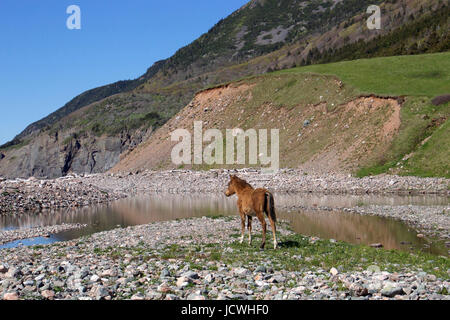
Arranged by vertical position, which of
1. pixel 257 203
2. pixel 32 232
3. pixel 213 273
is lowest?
pixel 32 232

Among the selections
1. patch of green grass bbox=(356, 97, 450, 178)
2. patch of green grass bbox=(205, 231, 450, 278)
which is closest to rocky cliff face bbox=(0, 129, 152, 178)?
patch of green grass bbox=(356, 97, 450, 178)

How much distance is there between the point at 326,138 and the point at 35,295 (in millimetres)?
48860

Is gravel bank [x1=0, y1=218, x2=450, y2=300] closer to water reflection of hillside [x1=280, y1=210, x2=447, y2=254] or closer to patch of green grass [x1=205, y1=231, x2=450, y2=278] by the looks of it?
patch of green grass [x1=205, y1=231, x2=450, y2=278]

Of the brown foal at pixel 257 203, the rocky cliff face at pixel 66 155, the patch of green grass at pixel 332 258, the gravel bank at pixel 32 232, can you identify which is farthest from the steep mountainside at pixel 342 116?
the rocky cliff face at pixel 66 155

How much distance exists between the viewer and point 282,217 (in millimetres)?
28641

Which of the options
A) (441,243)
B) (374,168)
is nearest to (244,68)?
(374,168)

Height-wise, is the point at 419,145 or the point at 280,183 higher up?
the point at 419,145

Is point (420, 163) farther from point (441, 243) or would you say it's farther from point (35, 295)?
point (35, 295)

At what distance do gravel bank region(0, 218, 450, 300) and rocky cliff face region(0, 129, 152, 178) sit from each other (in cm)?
12488

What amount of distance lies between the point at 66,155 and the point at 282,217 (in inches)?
5580

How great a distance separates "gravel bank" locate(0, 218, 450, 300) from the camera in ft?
33.4

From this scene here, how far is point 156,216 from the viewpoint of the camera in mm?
31953

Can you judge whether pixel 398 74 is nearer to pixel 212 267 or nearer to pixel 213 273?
pixel 212 267

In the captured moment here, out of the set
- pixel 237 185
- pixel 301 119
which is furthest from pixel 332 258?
pixel 301 119
